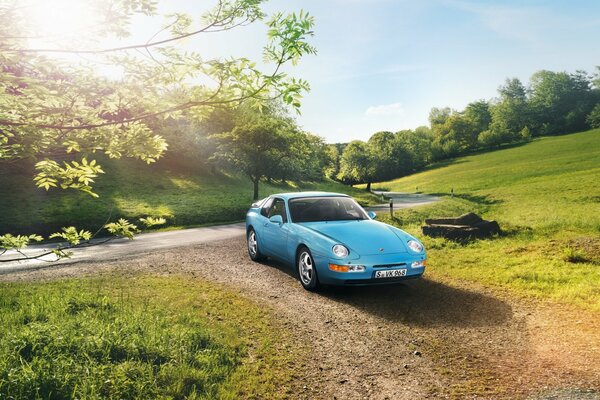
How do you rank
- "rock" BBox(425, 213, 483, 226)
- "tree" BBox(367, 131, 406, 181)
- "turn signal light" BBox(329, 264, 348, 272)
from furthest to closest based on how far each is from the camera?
"tree" BBox(367, 131, 406, 181) < "rock" BBox(425, 213, 483, 226) < "turn signal light" BBox(329, 264, 348, 272)

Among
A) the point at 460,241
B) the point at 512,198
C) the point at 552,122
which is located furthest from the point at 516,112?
the point at 460,241

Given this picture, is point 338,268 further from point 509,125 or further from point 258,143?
point 509,125

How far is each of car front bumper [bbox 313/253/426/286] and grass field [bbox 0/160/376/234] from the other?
44.3ft

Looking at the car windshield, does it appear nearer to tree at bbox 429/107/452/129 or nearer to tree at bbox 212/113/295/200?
tree at bbox 212/113/295/200

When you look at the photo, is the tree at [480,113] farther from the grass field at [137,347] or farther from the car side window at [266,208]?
the grass field at [137,347]

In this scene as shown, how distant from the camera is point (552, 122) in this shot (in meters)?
97.8

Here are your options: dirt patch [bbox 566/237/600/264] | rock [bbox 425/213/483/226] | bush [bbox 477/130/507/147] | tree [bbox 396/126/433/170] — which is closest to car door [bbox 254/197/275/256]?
rock [bbox 425/213/483/226]

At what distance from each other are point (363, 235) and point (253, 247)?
12.3 ft

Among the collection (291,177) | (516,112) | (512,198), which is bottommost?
(512,198)

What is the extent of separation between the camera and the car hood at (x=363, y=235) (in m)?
6.79

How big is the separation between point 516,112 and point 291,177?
90041 millimetres

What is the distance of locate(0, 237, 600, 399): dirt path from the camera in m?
4.17

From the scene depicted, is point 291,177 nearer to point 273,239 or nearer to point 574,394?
point 273,239

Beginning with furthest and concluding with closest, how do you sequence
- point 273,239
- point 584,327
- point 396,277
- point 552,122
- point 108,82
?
point 552,122 < point 273,239 < point 396,277 < point 584,327 < point 108,82
